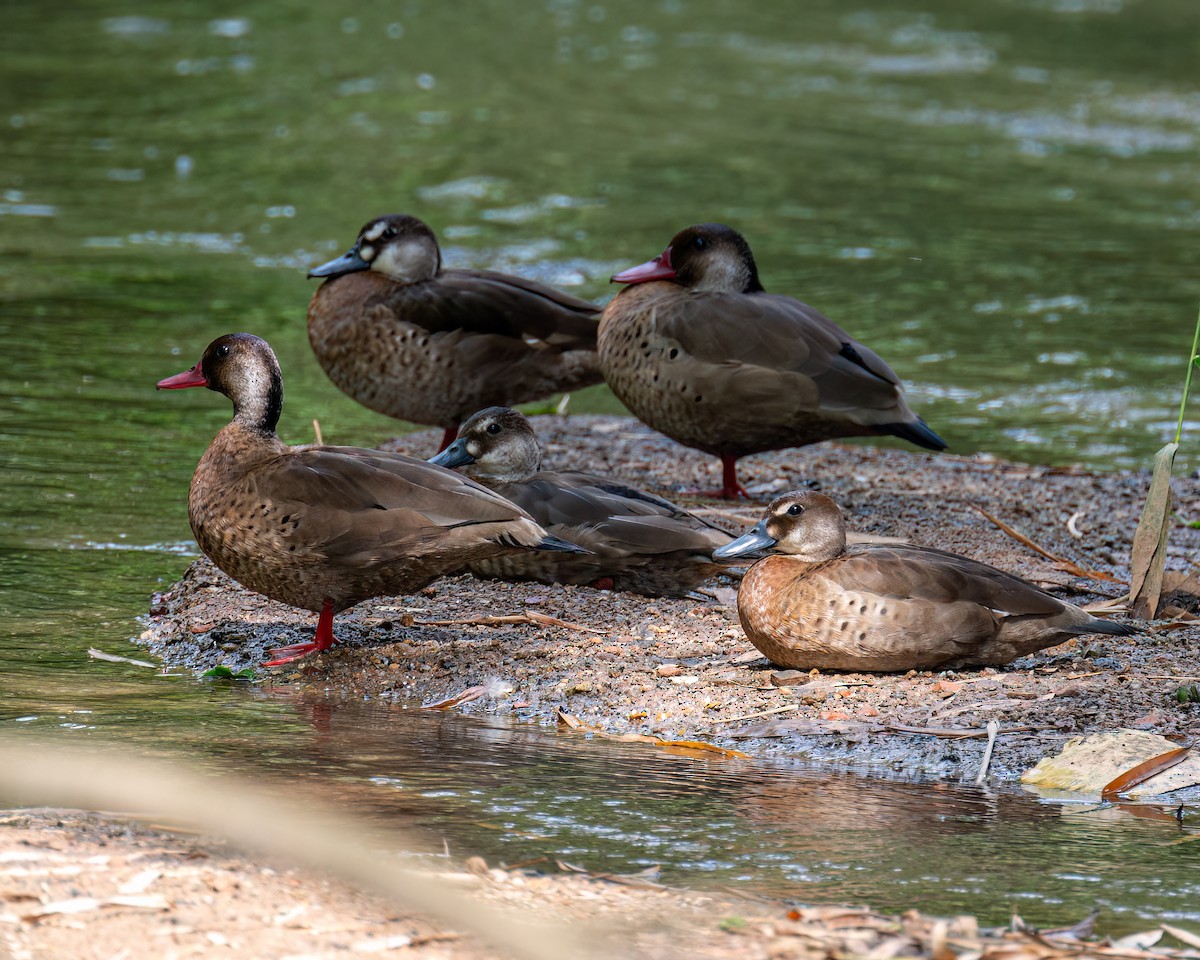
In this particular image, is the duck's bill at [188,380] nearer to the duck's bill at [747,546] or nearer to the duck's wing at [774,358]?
the duck's bill at [747,546]

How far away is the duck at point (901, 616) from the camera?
572cm

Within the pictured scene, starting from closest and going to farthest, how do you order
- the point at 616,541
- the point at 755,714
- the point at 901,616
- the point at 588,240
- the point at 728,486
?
the point at 755,714, the point at 901,616, the point at 616,541, the point at 728,486, the point at 588,240

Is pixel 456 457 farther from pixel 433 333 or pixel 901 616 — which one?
pixel 901 616

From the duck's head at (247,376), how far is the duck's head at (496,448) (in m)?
0.93

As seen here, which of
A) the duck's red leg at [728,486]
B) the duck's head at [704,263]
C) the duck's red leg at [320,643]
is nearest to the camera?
the duck's red leg at [320,643]

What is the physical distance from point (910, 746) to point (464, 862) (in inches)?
66.6

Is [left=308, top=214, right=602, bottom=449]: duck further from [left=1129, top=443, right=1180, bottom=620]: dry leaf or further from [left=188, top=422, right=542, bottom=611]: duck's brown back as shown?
[left=1129, top=443, right=1180, bottom=620]: dry leaf

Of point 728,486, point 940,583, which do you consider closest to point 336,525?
point 940,583

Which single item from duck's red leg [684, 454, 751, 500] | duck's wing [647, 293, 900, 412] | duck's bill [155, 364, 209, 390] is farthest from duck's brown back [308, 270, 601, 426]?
duck's bill [155, 364, 209, 390]

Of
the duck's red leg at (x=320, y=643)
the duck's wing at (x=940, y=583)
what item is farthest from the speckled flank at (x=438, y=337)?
the duck's wing at (x=940, y=583)

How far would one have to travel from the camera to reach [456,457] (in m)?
7.34

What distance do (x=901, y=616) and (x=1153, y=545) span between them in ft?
3.98

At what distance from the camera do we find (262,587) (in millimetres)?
6227

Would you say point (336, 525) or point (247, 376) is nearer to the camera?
point (336, 525)
